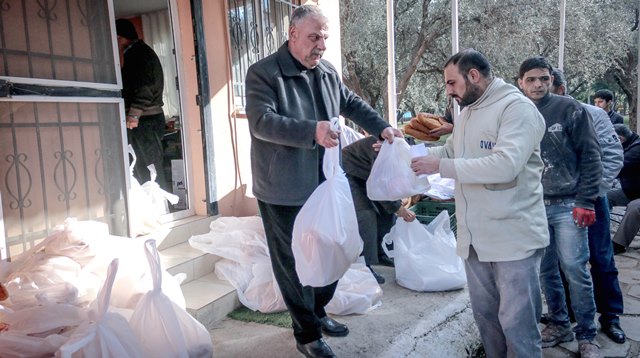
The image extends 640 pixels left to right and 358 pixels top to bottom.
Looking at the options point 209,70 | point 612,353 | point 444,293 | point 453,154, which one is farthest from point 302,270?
point 209,70

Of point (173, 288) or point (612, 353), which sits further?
point (612, 353)

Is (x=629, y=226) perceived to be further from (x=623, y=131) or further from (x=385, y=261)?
(x=385, y=261)

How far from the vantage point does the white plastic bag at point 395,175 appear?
2.77 meters

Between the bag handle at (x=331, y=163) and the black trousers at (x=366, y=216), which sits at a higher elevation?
the bag handle at (x=331, y=163)

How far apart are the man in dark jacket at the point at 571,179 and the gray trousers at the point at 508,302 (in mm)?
740

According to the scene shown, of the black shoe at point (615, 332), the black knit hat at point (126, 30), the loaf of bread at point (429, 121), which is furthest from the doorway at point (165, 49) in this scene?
the black shoe at point (615, 332)

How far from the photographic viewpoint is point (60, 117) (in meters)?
3.34

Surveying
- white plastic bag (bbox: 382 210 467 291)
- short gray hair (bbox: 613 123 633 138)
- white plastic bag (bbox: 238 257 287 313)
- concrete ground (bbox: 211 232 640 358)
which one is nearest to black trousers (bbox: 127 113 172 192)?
white plastic bag (bbox: 238 257 287 313)

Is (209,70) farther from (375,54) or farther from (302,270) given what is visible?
(375,54)

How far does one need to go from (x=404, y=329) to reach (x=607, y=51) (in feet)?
59.2

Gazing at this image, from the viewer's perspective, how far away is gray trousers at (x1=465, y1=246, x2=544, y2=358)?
2350 mm

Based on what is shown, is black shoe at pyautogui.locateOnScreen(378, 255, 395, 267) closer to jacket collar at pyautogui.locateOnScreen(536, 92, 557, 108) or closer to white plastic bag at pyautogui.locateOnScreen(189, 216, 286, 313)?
white plastic bag at pyautogui.locateOnScreen(189, 216, 286, 313)

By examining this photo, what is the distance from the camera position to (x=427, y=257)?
159 inches

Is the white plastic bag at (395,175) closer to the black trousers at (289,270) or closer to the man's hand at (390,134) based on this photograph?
the man's hand at (390,134)
